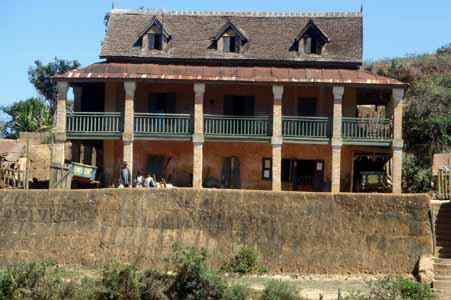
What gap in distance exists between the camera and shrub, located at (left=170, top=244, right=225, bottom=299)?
26.7 m

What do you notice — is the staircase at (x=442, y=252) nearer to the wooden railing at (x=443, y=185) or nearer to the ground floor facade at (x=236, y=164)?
the wooden railing at (x=443, y=185)

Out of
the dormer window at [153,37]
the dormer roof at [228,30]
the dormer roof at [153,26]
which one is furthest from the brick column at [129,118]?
the dormer roof at [228,30]

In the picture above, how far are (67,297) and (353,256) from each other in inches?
346

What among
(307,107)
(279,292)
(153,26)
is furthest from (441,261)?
(153,26)

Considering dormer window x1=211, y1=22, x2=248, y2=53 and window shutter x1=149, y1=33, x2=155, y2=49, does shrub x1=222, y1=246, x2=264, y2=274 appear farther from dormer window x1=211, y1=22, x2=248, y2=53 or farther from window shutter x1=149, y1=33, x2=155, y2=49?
window shutter x1=149, y1=33, x2=155, y2=49

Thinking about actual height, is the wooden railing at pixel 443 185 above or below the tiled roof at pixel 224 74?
below

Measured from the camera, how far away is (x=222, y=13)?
41594 millimetres

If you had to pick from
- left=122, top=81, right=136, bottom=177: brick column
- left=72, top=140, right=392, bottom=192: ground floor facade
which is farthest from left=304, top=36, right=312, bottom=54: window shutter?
left=122, top=81, right=136, bottom=177: brick column

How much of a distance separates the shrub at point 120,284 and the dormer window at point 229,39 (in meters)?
14.8

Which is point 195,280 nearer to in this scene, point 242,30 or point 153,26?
point 153,26

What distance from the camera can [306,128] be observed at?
38.3 m

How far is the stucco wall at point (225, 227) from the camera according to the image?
29.8m

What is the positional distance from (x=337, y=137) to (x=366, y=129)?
128cm

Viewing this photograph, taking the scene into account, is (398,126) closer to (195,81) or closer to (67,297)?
(195,81)
